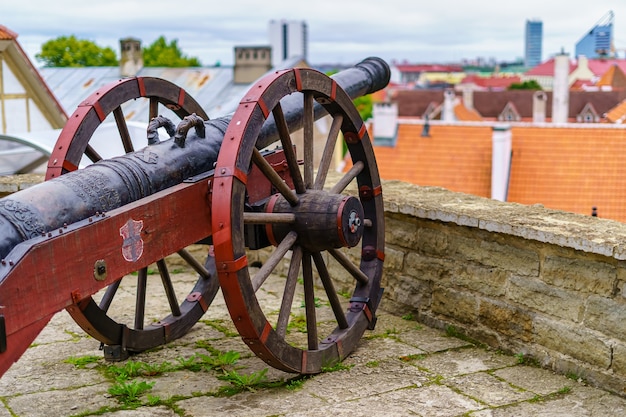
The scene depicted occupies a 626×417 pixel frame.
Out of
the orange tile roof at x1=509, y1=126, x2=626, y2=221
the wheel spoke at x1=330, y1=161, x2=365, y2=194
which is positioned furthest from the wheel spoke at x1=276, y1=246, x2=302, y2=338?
the orange tile roof at x1=509, y1=126, x2=626, y2=221

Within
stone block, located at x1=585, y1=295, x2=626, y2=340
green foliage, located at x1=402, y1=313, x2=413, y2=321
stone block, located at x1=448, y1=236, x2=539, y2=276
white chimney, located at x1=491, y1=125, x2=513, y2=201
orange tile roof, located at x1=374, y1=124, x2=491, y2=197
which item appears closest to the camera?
stone block, located at x1=585, y1=295, x2=626, y2=340

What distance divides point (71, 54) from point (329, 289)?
4586 cm

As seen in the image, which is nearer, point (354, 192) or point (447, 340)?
point (447, 340)

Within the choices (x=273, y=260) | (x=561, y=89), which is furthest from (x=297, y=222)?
(x=561, y=89)

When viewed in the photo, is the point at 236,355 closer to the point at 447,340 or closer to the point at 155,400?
the point at 155,400

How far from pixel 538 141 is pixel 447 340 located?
63.3 feet

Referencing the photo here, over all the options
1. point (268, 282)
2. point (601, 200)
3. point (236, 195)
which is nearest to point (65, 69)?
point (601, 200)

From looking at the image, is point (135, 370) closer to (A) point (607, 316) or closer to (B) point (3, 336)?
(B) point (3, 336)

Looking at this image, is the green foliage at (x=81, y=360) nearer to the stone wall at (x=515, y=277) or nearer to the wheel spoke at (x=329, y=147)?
the wheel spoke at (x=329, y=147)

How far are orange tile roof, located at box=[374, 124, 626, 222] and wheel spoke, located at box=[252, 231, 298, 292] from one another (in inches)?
695

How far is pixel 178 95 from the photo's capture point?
4.35 m

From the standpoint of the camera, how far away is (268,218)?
3.68 m

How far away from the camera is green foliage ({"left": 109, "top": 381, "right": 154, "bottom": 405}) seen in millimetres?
3619

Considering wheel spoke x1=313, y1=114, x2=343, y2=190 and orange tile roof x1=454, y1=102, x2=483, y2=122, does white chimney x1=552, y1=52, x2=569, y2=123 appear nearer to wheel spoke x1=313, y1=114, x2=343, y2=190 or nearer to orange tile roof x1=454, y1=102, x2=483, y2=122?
orange tile roof x1=454, y1=102, x2=483, y2=122
